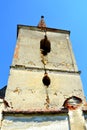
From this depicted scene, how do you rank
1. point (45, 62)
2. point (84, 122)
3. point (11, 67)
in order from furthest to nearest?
1. point (45, 62)
2. point (11, 67)
3. point (84, 122)

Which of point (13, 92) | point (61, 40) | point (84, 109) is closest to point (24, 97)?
point (13, 92)

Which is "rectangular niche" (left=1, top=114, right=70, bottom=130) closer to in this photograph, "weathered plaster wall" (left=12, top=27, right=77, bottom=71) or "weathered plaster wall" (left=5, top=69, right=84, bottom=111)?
"weathered plaster wall" (left=5, top=69, right=84, bottom=111)

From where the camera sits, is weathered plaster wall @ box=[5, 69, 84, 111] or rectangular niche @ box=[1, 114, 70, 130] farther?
weathered plaster wall @ box=[5, 69, 84, 111]

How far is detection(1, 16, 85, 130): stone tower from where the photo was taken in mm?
8062

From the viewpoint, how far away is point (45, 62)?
1187 cm

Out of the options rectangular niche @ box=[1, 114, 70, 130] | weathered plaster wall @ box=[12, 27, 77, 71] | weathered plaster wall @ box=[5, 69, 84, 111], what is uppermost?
weathered plaster wall @ box=[12, 27, 77, 71]

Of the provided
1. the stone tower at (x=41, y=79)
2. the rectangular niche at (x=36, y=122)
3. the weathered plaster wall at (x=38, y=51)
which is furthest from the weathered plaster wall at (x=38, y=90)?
the rectangular niche at (x=36, y=122)

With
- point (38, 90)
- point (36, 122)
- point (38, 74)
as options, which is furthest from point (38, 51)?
point (36, 122)

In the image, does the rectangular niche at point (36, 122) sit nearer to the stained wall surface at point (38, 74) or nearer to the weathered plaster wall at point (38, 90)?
the stained wall surface at point (38, 74)

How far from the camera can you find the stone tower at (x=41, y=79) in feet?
26.5

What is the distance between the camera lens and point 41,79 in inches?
420

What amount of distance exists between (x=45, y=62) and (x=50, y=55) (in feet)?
2.68

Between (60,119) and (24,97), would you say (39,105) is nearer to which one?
(24,97)

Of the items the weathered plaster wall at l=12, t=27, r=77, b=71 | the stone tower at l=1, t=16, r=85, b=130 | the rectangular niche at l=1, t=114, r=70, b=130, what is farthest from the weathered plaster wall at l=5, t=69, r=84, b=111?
the rectangular niche at l=1, t=114, r=70, b=130
